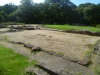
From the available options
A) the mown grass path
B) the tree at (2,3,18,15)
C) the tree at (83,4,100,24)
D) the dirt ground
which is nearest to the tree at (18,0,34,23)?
the tree at (2,3,18,15)

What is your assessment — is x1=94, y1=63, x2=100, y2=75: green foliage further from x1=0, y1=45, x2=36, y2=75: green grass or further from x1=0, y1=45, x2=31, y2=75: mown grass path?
x1=0, y1=45, x2=31, y2=75: mown grass path

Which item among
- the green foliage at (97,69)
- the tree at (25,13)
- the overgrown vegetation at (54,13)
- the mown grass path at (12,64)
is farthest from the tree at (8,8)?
the green foliage at (97,69)

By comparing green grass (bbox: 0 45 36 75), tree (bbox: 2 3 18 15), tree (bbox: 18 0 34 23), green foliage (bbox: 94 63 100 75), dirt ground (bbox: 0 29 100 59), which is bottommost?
green grass (bbox: 0 45 36 75)

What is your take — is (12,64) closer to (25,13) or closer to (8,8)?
(25,13)

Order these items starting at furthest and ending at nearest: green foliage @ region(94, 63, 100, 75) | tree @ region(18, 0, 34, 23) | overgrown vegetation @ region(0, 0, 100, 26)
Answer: tree @ region(18, 0, 34, 23) < overgrown vegetation @ region(0, 0, 100, 26) < green foliage @ region(94, 63, 100, 75)

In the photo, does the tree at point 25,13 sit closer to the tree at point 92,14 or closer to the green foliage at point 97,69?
the tree at point 92,14

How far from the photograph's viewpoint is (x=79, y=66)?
3.98m

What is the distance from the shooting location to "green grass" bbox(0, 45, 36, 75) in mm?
3812

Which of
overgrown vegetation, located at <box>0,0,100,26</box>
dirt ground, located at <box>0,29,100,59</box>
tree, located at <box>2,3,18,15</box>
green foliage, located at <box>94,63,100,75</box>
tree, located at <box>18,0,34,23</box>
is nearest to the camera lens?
green foliage, located at <box>94,63,100,75</box>

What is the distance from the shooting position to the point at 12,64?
4246 mm

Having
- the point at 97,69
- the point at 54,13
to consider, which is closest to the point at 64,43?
the point at 97,69

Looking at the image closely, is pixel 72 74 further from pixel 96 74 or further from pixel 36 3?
pixel 36 3

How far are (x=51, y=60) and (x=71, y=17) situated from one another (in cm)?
3405

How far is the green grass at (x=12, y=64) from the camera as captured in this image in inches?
150
